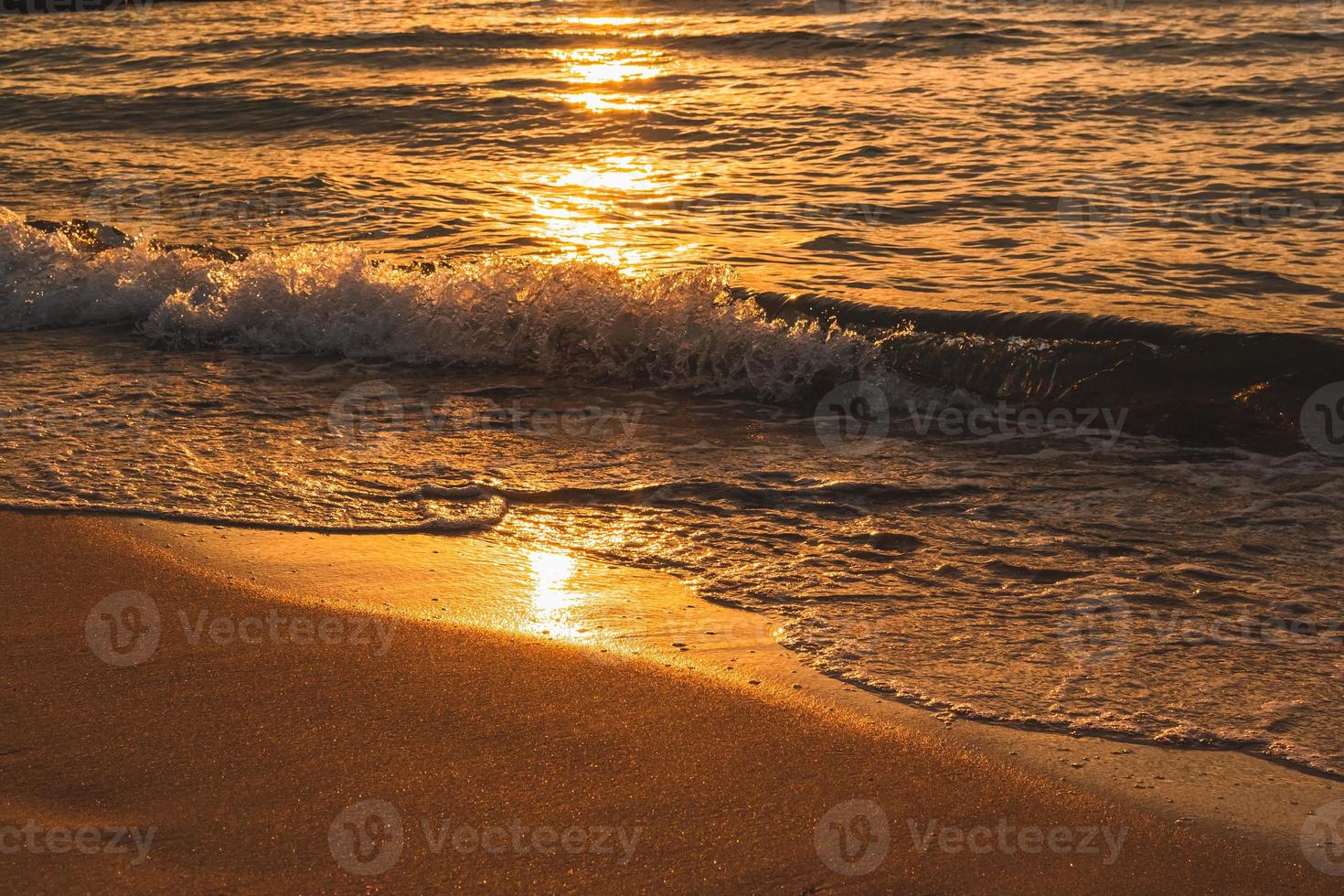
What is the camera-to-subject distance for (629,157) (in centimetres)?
1242

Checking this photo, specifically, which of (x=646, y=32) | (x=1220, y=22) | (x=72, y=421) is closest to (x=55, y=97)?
(x=646, y=32)

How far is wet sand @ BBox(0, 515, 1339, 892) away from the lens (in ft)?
9.07

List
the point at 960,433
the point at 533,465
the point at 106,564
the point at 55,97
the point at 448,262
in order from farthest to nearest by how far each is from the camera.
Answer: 1. the point at 55,97
2. the point at 448,262
3. the point at 960,433
4. the point at 533,465
5. the point at 106,564

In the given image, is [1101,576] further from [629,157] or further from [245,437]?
[629,157]

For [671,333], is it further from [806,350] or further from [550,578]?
[550,578]

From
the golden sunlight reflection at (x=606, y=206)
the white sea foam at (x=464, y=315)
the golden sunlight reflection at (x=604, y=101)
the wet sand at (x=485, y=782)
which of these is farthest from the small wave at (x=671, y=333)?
the golden sunlight reflection at (x=604, y=101)

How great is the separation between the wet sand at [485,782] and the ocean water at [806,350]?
0.51m

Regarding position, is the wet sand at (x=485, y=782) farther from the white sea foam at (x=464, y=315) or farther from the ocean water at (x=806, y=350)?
the white sea foam at (x=464, y=315)

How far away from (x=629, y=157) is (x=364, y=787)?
10.0 meters

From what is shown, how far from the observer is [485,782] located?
10.1 ft

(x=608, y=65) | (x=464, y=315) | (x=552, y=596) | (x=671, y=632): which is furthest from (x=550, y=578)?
(x=608, y=65)

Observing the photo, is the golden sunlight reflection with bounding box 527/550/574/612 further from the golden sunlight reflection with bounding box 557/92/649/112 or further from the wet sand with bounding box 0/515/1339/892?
the golden sunlight reflection with bounding box 557/92/649/112

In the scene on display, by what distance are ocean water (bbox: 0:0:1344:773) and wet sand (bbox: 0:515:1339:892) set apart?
507mm

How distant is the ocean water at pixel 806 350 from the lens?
169 inches
